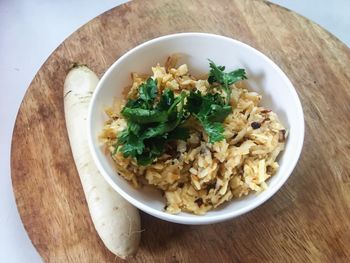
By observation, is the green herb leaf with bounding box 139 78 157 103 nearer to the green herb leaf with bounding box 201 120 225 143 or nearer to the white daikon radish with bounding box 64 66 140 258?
the green herb leaf with bounding box 201 120 225 143

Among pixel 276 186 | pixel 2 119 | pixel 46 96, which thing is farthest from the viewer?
pixel 2 119

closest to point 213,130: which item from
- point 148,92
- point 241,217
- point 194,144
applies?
point 194,144

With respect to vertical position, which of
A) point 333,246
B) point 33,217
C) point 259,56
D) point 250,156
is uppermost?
point 259,56

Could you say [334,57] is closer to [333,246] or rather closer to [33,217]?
[333,246]

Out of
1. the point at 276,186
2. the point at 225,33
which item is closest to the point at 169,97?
the point at 276,186

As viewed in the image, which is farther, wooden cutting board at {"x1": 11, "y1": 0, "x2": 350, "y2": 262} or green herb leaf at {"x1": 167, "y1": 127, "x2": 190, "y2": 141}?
wooden cutting board at {"x1": 11, "y1": 0, "x2": 350, "y2": 262}

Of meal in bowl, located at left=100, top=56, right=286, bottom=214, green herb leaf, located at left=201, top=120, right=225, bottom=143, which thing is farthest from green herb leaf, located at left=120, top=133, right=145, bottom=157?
green herb leaf, located at left=201, top=120, right=225, bottom=143

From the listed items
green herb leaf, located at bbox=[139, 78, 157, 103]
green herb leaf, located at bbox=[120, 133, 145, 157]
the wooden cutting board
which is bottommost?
the wooden cutting board

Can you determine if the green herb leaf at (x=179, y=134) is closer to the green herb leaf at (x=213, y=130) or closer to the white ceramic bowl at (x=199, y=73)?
the green herb leaf at (x=213, y=130)

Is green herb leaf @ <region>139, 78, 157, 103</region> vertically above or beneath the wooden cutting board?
above
